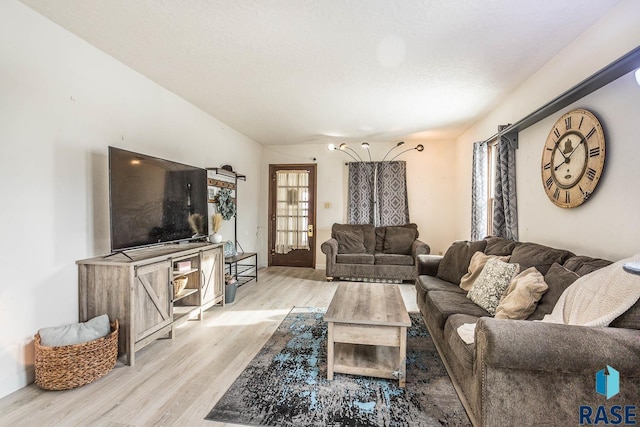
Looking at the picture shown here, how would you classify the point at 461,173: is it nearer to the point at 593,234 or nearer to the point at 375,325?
the point at 593,234

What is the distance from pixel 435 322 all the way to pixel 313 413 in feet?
4.02

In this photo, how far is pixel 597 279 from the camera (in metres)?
1.52

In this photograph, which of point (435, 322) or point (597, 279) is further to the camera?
point (435, 322)

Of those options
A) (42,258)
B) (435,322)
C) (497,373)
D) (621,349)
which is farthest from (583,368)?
(42,258)

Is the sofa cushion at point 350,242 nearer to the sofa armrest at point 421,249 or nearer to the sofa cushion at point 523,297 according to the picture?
the sofa armrest at point 421,249

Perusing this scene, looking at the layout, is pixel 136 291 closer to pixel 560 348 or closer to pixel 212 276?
pixel 212 276

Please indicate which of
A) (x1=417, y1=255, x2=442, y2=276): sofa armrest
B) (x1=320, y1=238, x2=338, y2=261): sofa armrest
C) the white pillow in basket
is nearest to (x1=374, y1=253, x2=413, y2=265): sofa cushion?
(x1=320, y1=238, x2=338, y2=261): sofa armrest

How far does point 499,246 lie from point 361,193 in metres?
2.98

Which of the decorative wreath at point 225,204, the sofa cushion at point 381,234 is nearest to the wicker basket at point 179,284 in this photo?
the decorative wreath at point 225,204

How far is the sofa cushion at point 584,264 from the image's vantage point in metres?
1.72

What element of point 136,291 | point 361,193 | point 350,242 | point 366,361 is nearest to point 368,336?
point 366,361

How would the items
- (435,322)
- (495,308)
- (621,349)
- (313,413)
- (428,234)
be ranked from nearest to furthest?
1. (621,349)
2. (313,413)
3. (495,308)
4. (435,322)
5. (428,234)

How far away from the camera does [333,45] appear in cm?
230

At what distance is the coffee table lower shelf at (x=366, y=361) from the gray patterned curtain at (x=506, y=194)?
75.3 inches
